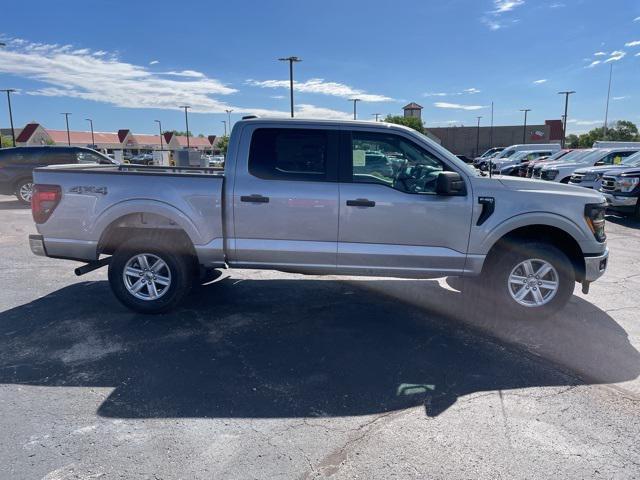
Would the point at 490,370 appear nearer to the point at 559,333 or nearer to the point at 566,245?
the point at 559,333

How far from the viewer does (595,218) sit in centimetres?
471

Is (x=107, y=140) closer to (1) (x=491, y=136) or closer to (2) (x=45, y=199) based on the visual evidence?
(1) (x=491, y=136)

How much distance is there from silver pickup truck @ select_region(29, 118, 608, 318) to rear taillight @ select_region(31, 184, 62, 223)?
0.01 meters

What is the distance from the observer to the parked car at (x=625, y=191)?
11.7m

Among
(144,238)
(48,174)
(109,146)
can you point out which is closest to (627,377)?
(144,238)

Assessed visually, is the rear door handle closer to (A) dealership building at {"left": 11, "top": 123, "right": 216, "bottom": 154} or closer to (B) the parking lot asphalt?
(B) the parking lot asphalt

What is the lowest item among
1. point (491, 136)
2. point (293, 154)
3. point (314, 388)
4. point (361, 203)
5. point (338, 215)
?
point (314, 388)

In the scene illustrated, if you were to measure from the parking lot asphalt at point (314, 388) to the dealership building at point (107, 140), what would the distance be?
7369 cm

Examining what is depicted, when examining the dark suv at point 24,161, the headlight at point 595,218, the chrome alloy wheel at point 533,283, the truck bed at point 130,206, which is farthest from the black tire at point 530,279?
the dark suv at point 24,161

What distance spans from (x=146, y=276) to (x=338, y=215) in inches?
86.0

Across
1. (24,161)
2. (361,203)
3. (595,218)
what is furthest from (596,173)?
(24,161)

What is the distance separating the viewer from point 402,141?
468 cm

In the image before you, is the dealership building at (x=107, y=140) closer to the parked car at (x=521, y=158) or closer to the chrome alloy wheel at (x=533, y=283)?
the parked car at (x=521, y=158)

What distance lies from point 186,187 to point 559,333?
407cm
